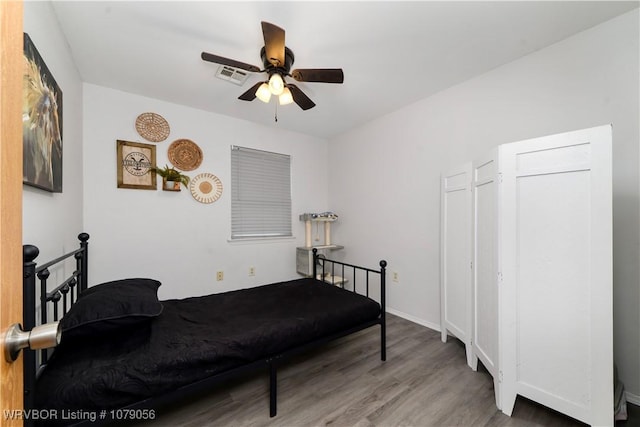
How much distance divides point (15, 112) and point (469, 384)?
8.76 feet

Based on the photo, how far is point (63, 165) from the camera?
189 cm

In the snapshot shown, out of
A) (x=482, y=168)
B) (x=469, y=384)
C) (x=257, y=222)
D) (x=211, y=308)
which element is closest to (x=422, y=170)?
A: (x=482, y=168)

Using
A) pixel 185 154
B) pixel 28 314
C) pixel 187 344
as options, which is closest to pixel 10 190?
pixel 28 314

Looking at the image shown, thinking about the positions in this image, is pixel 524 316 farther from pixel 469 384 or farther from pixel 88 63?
pixel 88 63

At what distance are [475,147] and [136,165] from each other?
11.5 ft

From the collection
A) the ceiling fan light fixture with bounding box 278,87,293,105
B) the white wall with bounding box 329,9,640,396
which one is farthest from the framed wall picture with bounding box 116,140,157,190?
the white wall with bounding box 329,9,640,396

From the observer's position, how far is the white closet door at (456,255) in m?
2.15

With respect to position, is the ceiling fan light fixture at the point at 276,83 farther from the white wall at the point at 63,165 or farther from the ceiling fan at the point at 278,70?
the white wall at the point at 63,165

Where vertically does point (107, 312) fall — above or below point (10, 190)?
below

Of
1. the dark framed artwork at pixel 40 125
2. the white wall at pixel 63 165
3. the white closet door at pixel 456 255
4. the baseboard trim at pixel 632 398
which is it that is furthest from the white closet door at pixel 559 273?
the white wall at pixel 63 165

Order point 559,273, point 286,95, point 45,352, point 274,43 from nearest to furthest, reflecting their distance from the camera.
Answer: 1. point 45,352
2. point 559,273
3. point 274,43
4. point 286,95

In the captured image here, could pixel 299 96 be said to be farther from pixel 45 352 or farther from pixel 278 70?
pixel 45 352

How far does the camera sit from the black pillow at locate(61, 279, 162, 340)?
1.28 meters

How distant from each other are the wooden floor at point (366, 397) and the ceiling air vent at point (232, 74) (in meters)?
2.58
